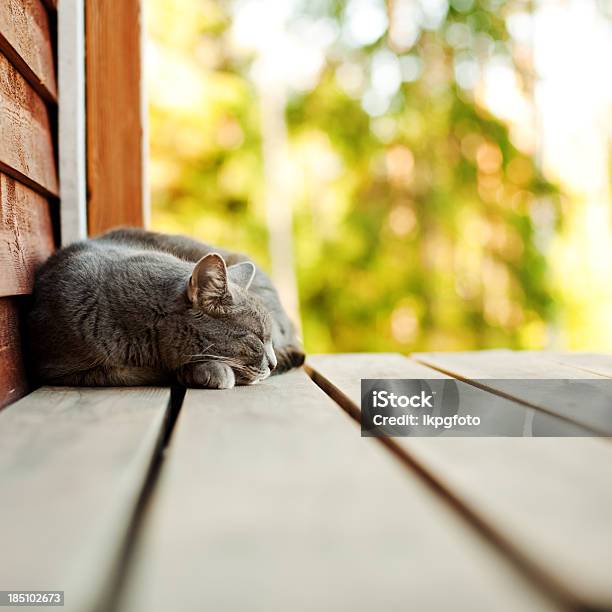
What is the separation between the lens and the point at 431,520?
652mm

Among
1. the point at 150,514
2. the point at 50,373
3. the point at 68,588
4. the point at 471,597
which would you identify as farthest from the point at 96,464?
the point at 50,373

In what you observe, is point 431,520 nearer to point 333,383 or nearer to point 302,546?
point 302,546

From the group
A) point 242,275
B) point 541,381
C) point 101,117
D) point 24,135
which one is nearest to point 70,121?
point 101,117

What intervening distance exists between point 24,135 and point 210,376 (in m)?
0.72

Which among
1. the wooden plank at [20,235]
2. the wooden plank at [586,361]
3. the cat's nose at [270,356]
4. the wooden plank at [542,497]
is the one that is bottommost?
the wooden plank at [586,361]

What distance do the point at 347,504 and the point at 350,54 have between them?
7737 millimetres

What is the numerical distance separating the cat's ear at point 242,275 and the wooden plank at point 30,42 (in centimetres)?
68

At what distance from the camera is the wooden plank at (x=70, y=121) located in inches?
78.7

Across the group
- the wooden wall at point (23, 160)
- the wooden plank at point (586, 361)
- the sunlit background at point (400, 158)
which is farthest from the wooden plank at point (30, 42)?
the sunlit background at point (400, 158)

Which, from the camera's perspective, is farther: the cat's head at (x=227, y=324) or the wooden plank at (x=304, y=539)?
the cat's head at (x=227, y=324)

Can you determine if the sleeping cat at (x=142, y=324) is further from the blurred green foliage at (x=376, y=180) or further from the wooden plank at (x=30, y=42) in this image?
the blurred green foliage at (x=376, y=180)

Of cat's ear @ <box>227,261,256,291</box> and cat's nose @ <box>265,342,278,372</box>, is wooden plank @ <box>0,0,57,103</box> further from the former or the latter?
cat's nose @ <box>265,342,278,372</box>

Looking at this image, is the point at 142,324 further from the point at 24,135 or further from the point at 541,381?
the point at 541,381

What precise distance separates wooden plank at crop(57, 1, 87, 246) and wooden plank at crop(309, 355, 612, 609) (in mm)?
1410
